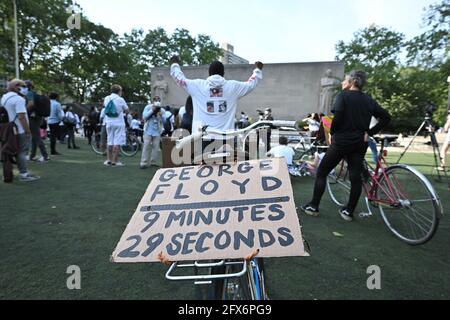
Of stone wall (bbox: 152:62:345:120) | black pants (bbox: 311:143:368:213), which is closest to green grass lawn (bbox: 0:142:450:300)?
black pants (bbox: 311:143:368:213)

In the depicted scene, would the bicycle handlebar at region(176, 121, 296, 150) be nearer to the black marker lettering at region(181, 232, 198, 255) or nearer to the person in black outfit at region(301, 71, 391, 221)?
the black marker lettering at region(181, 232, 198, 255)

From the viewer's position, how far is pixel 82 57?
26.2 m

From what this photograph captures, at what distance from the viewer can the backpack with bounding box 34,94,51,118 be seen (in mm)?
7121

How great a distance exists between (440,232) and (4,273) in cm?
433

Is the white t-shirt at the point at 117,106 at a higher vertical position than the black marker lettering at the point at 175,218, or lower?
higher

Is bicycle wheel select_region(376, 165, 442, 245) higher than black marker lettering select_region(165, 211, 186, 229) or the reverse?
the reverse

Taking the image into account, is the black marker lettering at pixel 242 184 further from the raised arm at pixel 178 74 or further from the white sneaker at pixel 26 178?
the white sneaker at pixel 26 178

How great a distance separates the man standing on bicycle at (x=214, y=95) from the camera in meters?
2.64

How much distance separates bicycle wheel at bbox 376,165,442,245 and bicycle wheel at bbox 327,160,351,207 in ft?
2.56

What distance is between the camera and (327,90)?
21.0 metres

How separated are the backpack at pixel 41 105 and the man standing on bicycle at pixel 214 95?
5.94 m

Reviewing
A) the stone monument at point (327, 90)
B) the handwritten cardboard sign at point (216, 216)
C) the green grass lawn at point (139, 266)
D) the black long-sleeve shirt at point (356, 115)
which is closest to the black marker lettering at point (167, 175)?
the handwritten cardboard sign at point (216, 216)

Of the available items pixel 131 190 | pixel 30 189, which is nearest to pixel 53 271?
pixel 131 190

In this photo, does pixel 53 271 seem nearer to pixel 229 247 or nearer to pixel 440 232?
pixel 229 247
